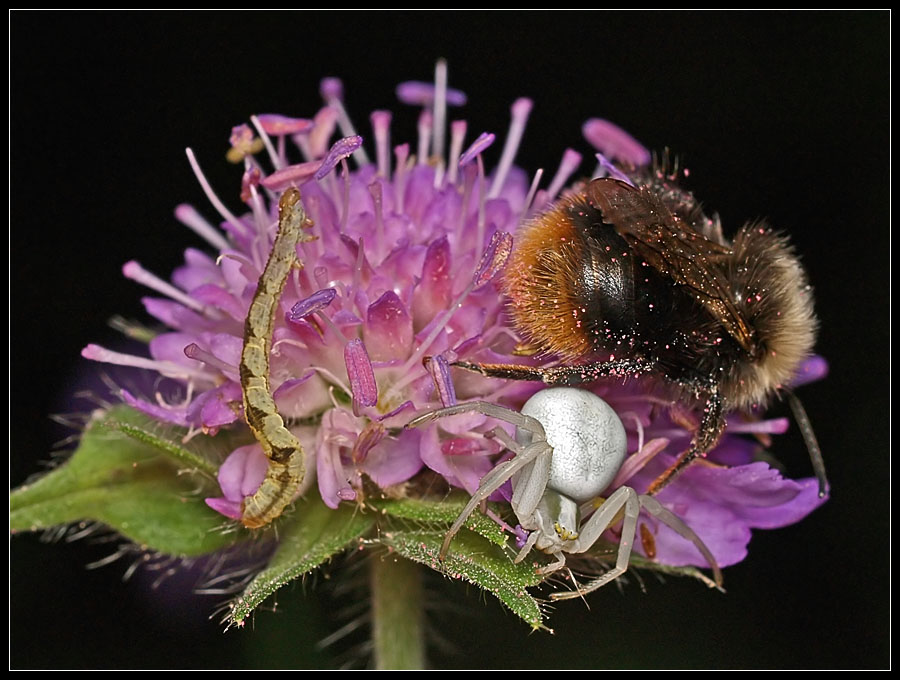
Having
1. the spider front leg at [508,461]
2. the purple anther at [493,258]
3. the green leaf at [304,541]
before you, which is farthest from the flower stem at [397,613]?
the purple anther at [493,258]

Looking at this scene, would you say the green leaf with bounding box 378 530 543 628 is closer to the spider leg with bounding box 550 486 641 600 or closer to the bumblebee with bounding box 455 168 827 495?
the spider leg with bounding box 550 486 641 600

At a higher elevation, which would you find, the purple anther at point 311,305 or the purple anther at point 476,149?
the purple anther at point 476,149

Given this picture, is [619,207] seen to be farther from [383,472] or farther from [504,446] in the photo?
[383,472]

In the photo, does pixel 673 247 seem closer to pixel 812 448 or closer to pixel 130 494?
pixel 812 448

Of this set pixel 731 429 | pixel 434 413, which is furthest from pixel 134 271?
pixel 731 429

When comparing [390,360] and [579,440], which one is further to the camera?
[390,360]

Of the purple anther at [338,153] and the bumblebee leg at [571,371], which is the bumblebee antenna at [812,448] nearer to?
the bumblebee leg at [571,371]

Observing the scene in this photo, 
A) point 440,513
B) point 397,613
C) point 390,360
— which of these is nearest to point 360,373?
point 390,360

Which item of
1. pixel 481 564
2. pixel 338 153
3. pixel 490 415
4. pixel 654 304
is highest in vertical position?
pixel 338 153
